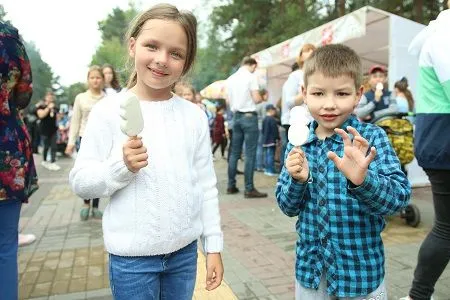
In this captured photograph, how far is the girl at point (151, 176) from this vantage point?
61.6 inches

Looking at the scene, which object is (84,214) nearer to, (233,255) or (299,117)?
(233,255)

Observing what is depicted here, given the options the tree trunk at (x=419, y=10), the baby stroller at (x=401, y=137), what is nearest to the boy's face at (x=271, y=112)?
the baby stroller at (x=401, y=137)

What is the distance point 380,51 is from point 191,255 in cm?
908

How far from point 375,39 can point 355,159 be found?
838 cm

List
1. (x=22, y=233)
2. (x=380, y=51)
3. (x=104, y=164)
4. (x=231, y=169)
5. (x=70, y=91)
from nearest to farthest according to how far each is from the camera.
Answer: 1. (x=104, y=164)
2. (x=22, y=233)
3. (x=231, y=169)
4. (x=380, y=51)
5. (x=70, y=91)

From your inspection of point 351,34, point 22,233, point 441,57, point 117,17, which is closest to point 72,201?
point 22,233

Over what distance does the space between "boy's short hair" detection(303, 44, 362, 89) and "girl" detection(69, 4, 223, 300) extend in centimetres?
49

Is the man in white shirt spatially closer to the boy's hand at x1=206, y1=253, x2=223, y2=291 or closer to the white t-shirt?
the white t-shirt

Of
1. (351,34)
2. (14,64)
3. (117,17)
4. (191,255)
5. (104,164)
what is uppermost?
(117,17)

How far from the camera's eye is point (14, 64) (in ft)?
7.48

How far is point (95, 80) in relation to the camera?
518 cm

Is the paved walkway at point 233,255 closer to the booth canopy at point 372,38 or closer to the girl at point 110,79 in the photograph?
the girl at point 110,79

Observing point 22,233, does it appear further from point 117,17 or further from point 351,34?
point 117,17

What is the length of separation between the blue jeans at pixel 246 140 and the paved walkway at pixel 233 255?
0.47 meters
